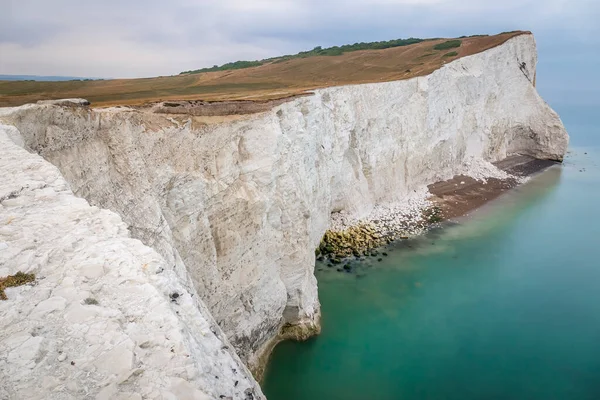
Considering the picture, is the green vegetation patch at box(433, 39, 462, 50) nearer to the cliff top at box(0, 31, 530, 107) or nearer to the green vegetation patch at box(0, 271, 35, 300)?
the cliff top at box(0, 31, 530, 107)

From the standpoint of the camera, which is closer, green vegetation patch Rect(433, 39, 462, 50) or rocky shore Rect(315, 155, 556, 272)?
rocky shore Rect(315, 155, 556, 272)

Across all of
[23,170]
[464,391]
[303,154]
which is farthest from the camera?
[303,154]

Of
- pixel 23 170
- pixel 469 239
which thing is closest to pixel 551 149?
pixel 469 239

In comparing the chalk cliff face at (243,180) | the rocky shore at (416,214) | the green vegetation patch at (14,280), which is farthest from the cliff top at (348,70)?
the green vegetation patch at (14,280)

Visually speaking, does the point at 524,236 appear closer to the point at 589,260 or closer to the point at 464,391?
the point at 589,260

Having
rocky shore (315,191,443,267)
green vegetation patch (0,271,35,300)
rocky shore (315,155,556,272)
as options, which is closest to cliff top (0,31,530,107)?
rocky shore (315,191,443,267)

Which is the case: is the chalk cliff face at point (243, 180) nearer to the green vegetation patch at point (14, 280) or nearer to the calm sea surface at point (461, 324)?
the green vegetation patch at point (14, 280)
